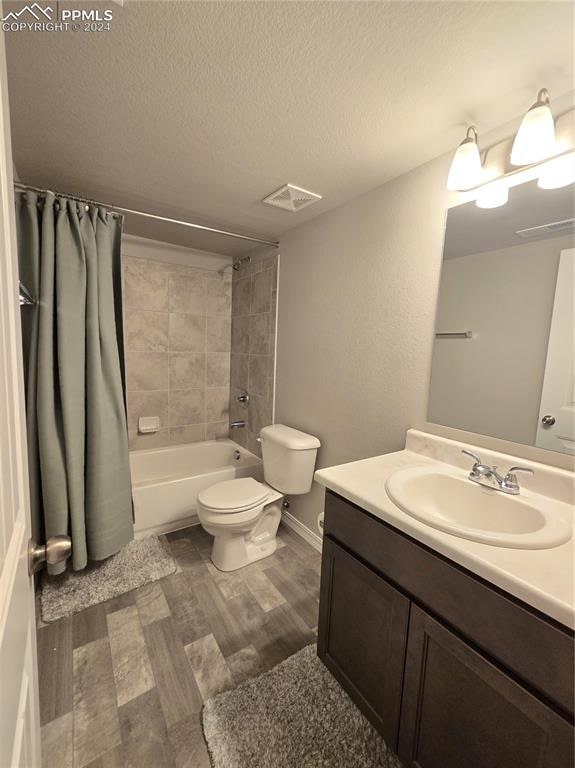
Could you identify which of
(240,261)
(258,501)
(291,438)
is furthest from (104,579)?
(240,261)

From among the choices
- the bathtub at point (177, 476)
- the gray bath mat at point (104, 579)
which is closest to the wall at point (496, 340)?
the bathtub at point (177, 476)

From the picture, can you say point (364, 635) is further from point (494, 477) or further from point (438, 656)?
point (494, 477)

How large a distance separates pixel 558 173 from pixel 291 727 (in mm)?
2084

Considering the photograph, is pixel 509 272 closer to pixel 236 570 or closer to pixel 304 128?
pixel 304 128

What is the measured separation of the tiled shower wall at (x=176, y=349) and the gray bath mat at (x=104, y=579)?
102 cm

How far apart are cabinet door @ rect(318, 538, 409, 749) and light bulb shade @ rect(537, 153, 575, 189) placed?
4.59ft

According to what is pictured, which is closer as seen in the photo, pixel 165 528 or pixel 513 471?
pixel 513 471

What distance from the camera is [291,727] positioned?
3.60 feet

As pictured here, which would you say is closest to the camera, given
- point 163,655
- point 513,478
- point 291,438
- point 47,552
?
point 47,552

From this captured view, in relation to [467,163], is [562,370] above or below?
below

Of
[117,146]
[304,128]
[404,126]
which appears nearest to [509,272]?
[404,126]

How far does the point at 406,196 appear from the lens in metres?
1.48

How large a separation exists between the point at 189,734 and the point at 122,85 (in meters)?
2.18

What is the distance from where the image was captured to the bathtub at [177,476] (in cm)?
216
